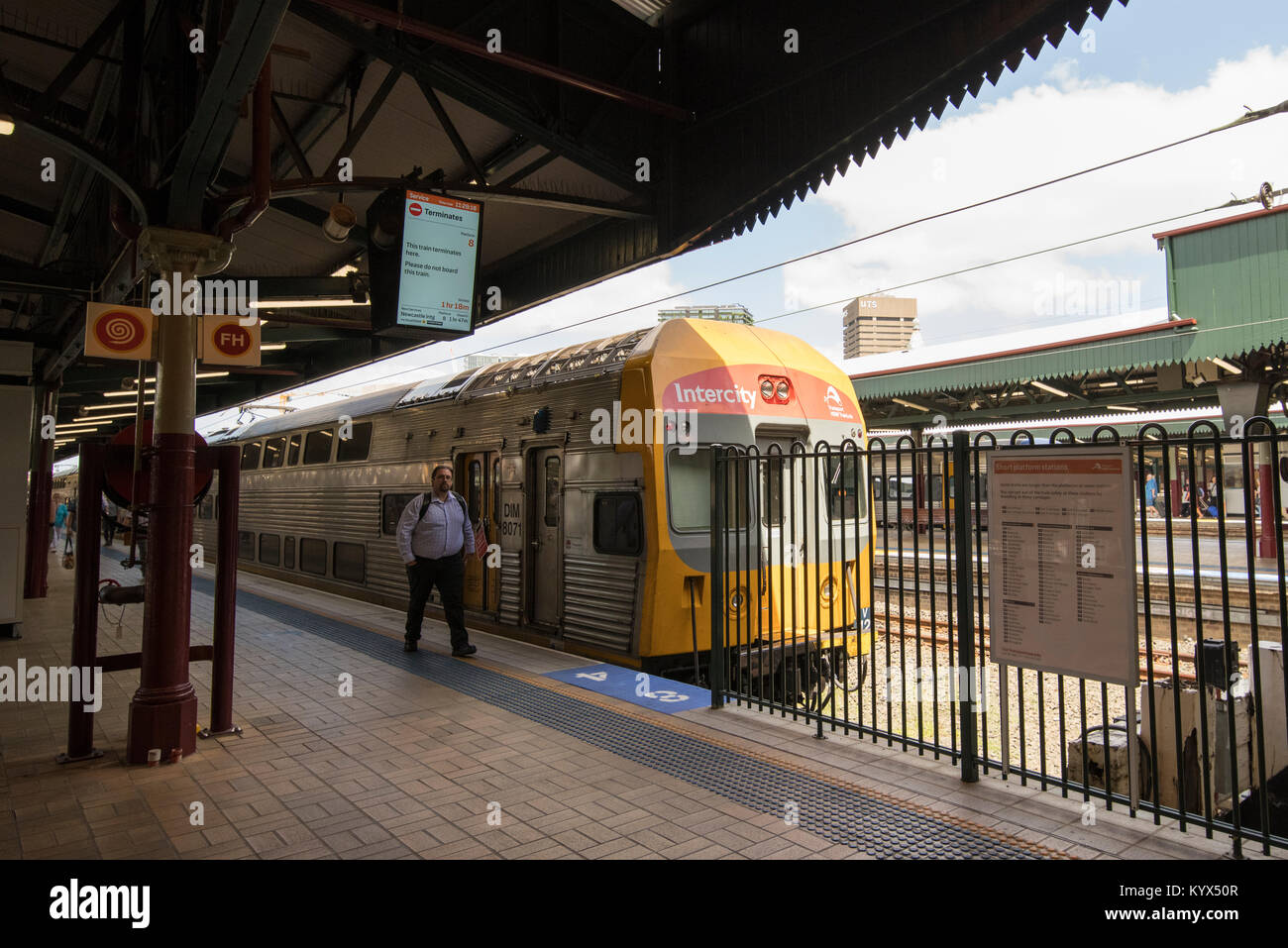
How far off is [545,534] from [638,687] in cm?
235

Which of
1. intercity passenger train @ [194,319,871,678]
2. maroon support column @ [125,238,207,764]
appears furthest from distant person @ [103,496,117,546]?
intercity passenger train @ [194,319,871,678]

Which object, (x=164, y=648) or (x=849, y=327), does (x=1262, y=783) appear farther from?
(x=849, y=327)

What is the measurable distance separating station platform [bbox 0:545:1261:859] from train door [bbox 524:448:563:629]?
158 cm

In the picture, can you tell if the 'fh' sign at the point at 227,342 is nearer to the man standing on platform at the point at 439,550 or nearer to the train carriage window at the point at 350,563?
the man standing on platform at the point at 439,550

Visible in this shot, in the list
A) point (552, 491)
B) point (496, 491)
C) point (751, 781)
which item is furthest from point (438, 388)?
point (751, 781)

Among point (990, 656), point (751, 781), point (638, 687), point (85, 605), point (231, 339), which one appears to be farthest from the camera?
point (638, 687)

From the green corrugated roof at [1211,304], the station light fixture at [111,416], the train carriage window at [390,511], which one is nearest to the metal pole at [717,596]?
the train carriage window at [390,511]

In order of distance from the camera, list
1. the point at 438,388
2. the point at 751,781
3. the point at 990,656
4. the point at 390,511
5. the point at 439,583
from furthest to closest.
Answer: the point at 390,511 → the point at 438,388 → the point at 439,583 → the point at 990,656 → the point at 751,781

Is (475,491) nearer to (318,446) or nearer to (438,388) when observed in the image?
(438,388)

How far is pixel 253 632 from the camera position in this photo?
9266 millimetres

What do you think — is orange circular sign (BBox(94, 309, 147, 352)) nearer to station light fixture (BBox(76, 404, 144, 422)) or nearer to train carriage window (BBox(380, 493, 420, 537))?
train carriage window (BBox(380, 493, 420, 537))

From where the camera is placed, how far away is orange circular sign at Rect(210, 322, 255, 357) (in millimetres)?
5559

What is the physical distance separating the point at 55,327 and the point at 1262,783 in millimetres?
12336

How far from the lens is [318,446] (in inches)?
535
